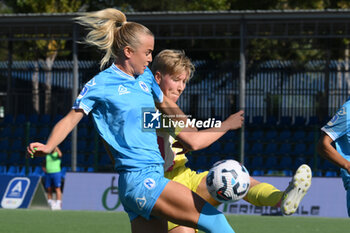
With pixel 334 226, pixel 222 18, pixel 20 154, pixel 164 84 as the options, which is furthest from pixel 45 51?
pixel 164 84

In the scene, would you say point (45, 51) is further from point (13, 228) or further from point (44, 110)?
point (13, 228)

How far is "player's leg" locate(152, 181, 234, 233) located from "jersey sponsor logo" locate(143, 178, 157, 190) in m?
0.07

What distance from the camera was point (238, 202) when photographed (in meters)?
13.1

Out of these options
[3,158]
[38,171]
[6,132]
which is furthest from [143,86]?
[6,132]

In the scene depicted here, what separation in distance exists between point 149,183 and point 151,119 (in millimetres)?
536

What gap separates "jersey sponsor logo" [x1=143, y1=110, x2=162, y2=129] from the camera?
13.1 feet

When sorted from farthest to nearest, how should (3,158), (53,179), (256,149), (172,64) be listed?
(3,158), (256,149), (53,179), (172,64)

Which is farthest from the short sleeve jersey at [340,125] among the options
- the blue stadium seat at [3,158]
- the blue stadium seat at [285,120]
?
the blue stadium seat at [3,158]

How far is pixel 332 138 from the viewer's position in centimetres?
500

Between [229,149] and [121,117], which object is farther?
[229,149]

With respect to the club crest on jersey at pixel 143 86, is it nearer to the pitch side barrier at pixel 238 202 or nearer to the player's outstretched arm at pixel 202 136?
the player's outstretched arm at pixel 202 136

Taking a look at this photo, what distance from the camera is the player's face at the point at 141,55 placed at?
4.04 meters

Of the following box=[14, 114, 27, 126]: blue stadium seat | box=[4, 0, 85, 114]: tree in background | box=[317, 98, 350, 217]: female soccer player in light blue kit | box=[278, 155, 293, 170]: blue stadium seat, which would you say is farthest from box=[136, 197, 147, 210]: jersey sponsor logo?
box=[4, 0, 85, 114]: tree in background

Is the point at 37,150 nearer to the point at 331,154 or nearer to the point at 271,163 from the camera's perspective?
the point at 331,154
